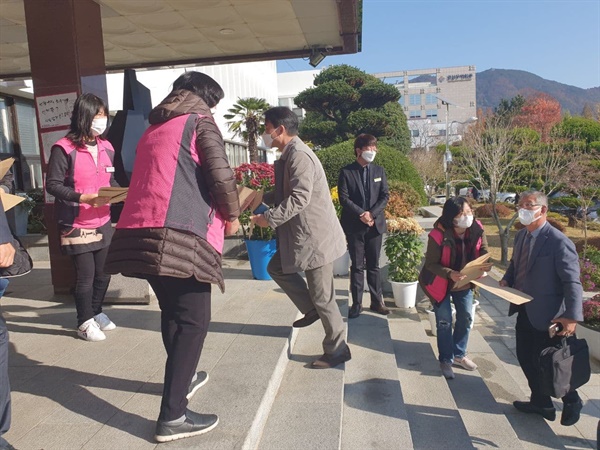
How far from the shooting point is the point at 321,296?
10.5 feet

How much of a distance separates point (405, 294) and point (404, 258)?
46 cm

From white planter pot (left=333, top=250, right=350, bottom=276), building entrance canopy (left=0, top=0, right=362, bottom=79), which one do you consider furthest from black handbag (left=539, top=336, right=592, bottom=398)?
building entrance canopy (left=0, top=0, right=362, bottom=79)

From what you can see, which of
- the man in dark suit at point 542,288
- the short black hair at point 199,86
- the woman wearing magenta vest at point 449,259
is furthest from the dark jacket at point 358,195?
the short black hair at point 199,86

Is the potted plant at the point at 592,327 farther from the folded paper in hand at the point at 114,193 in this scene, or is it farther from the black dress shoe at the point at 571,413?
the folded paper in hand at the point at 114,193

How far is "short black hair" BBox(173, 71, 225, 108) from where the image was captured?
7.39 ft

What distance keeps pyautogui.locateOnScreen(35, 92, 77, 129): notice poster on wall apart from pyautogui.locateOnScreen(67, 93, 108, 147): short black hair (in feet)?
5.43

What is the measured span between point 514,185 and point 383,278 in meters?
16.8

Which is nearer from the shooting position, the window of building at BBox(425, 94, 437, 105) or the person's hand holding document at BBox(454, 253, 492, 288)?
the person's hand holding document at BBox(454, 253, 492, 288)

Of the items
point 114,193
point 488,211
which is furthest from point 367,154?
point 488,211

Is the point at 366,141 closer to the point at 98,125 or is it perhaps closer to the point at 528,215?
the point at 528,215

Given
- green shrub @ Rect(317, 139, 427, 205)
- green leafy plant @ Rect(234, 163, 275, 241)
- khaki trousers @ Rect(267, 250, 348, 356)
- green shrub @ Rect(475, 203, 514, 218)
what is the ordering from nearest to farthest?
khaki trousers @ Rect(267, 250, 348, 356) < green leafy plant @ Rect(234, 163, 275, 241) < green shrub @ Rect(317, 139, 427, 205) < green shrub @ Rect(475, 203, 514, 218)

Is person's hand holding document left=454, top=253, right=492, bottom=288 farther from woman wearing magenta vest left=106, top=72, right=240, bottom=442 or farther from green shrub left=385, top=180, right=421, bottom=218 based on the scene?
green shrub left=385, top=180, right=421, bottom=218

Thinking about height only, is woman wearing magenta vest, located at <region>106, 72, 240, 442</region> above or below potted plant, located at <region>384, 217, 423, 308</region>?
above

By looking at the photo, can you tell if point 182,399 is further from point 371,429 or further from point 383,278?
point 383,278
